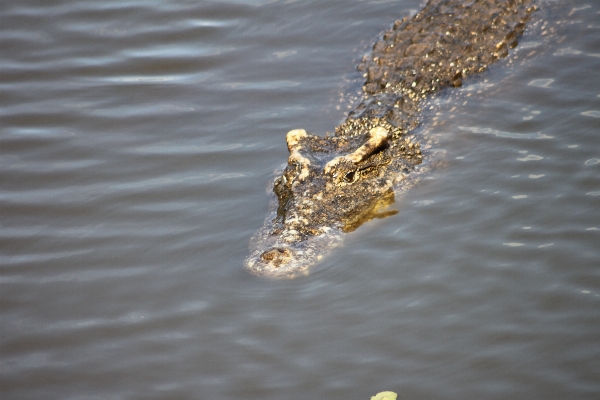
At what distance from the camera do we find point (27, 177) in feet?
19.1

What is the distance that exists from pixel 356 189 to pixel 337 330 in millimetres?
1666

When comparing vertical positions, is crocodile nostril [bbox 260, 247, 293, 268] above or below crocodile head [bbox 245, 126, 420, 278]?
below

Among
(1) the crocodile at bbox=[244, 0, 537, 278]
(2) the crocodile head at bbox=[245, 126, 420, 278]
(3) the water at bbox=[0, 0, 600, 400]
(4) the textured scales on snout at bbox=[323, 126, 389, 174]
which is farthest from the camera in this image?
(4) the textured scales on snout at bbox=[323, 126, 389, 174]

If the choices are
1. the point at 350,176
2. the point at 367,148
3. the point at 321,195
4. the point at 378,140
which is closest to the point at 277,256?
the point at 321,195

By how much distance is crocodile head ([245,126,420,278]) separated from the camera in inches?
175

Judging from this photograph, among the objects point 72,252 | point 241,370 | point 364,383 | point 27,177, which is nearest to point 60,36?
point 27,177

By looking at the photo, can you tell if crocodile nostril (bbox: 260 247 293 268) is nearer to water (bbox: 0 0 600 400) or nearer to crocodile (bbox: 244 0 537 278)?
crocodile (bbox: 244 0 537 278)

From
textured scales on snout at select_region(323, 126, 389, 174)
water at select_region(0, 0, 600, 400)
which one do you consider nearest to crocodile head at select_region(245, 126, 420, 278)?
textured scales on snout at select_region(323, 126, 389, 174)

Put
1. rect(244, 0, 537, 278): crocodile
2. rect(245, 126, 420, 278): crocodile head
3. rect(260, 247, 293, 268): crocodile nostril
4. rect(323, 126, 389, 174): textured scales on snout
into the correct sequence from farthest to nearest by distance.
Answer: rect(323, 126, 389, 174): textured scales on snout < rect(244, 0, 537, 278): crocodile < rect(245, 126, 420, 278): crocodile head < rect(260, 247, 293, 268): crocodile nostril

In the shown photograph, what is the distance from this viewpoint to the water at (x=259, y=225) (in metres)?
3.69

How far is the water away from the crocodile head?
14 centimetres

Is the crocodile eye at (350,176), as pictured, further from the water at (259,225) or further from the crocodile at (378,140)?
the water at (259,225)

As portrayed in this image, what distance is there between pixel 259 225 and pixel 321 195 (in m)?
0.59

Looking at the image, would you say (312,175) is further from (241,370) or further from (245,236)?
(241,370)
